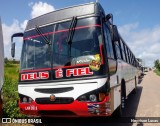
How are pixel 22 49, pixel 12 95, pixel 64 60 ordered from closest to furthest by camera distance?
pixel 64 60 → pixel 22 49 → pixel 12 95

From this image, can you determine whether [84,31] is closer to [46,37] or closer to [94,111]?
[46,37]

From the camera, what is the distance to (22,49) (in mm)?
7160

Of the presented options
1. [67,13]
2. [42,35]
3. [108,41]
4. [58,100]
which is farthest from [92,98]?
[67,13]

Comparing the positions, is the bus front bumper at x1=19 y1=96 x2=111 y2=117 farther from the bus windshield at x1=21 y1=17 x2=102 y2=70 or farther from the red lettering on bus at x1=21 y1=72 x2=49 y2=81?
the bus windshield at x1=21 y1=17 x2=102 y2=70

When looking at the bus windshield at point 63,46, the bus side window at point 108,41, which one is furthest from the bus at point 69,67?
the bus side window at point 108,41

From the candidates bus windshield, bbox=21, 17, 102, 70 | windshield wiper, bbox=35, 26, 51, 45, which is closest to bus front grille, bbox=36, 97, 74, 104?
bus windshield, bbox=21, 17, 102, 70

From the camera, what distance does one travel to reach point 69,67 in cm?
618

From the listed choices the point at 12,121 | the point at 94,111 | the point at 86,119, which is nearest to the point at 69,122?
the point at 86,119

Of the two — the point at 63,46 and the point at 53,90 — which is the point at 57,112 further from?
the point at 63,46

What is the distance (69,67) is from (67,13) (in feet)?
5.02

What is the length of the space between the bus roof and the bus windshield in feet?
0.60

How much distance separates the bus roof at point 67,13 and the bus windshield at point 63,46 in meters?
0.18

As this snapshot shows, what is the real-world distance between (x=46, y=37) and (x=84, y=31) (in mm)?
1040

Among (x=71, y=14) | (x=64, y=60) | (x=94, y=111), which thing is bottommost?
(x=94, y=111)
